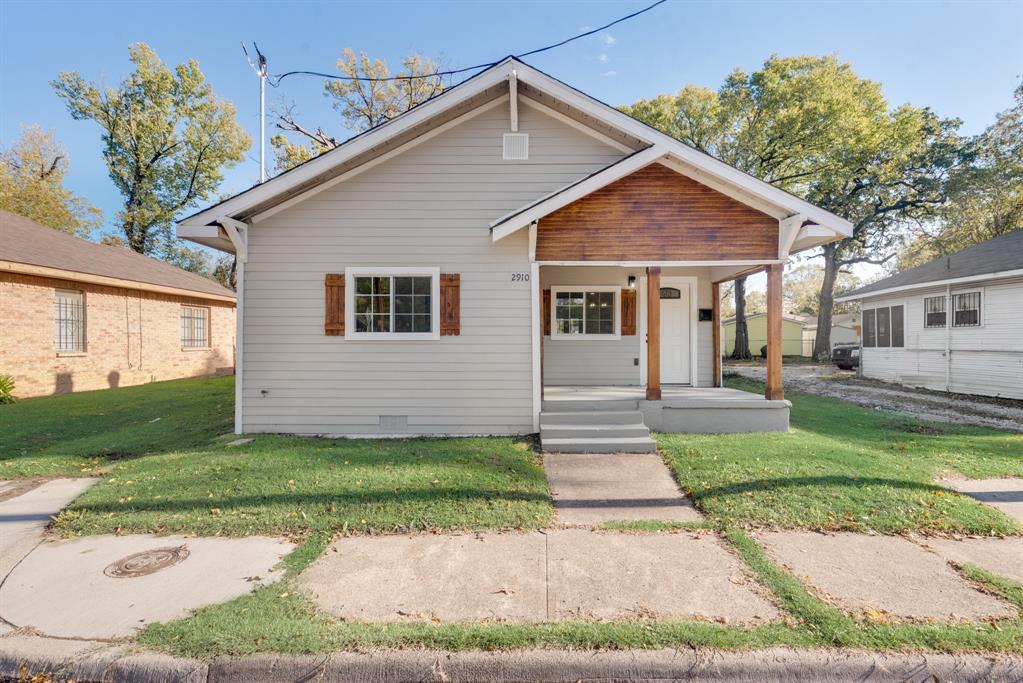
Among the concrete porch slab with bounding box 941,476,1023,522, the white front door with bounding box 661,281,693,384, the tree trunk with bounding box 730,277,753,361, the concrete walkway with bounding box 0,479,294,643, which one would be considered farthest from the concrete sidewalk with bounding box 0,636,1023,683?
the tree trunk with bounding box 730,277,753,361

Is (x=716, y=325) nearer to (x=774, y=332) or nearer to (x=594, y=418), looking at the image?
(x=774, y=332)

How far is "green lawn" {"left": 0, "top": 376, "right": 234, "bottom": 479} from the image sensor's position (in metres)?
6.47

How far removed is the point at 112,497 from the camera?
487 centimetres

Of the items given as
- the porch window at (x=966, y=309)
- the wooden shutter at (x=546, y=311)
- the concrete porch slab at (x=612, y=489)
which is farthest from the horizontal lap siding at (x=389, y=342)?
the porch window at (x=966, y=309)

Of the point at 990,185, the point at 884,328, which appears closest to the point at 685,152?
the point at 884,328

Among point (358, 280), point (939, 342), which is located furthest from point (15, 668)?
A: point (939, 342)

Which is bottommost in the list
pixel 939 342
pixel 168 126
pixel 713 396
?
pixel 713 396

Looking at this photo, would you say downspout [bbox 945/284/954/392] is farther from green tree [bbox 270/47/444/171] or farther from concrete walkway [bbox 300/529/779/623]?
green tree [bbox 270/47/444/171]

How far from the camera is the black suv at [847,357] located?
2169cm

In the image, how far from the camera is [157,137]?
89.5 feet

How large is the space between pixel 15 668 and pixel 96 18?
19.2 meters

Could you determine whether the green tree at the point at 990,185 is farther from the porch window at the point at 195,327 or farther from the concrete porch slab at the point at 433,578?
the porch window at the point at 195,327

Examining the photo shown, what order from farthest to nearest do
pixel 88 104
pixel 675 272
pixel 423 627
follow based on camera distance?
pixel 88 104 → pixel 675 272 → pixel 423 627

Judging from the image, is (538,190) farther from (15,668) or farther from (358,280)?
(15,668)
